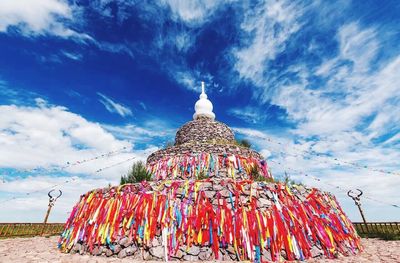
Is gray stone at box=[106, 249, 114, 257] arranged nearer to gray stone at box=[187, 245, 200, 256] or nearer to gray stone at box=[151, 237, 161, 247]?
gray stone at box=[151, 237, 161, 247]

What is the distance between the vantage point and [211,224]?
830cm

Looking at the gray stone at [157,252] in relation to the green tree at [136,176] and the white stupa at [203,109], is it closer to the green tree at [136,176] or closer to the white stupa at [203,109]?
the green tree at [136,176]

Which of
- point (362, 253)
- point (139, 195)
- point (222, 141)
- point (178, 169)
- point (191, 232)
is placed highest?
point (222, 141)

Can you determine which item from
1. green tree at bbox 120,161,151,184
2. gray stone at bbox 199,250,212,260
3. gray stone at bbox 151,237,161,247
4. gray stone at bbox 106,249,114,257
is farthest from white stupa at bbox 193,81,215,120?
gray stone at bbox 199,250,212,260

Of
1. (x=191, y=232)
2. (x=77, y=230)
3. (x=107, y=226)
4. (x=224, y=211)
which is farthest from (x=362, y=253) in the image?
(x=77, y=230)

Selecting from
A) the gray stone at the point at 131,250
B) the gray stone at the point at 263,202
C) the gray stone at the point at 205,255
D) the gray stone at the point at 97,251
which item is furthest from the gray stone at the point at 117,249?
the gray stone at the point at 263,202

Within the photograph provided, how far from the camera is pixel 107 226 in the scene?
918cm

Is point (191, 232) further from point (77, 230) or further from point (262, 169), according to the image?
point (262, 169)

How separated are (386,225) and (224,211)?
11.1 metres

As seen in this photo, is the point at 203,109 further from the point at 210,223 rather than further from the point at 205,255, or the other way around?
the point at 205,255

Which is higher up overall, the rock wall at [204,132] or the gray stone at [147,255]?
the rock wall at [204,132]

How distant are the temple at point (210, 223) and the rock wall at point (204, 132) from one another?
8356mm

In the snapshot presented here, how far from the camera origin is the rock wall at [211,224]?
7996mm

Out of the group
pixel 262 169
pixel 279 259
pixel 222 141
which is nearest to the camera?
pixel 279 259
